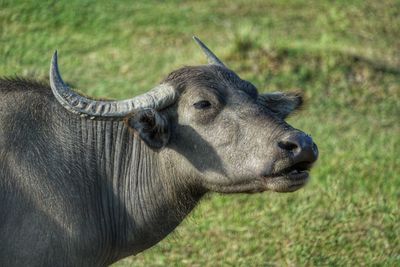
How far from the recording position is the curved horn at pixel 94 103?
7.95 meters

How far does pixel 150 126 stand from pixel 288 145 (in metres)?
1.19

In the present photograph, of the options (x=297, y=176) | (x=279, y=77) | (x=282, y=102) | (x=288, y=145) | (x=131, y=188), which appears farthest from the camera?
(x=279, y=77)

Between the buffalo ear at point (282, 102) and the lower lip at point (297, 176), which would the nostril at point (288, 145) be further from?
the buffalo ear at point (282, 102)

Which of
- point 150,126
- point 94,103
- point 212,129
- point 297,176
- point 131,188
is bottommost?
point 131,188

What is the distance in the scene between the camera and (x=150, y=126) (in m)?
7.92

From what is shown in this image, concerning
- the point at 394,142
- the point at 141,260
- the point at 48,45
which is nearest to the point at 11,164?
the point at 141,260

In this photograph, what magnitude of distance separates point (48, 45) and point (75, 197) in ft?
34.4

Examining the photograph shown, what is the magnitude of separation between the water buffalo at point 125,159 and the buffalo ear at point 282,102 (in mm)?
50

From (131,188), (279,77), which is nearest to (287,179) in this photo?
(131,188)

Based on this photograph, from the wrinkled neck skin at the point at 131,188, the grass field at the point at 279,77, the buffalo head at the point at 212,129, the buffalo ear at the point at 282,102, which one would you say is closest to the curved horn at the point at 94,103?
the buffalo head at the point at 212,129

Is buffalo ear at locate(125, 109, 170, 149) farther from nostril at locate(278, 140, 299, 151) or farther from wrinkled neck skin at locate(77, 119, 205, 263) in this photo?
nostril at locate(278, 140, 299, 151)

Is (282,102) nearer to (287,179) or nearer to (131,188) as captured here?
(287,179)

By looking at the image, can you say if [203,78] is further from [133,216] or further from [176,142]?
[133,216]

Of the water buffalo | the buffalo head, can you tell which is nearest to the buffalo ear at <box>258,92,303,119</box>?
the water buffalo
